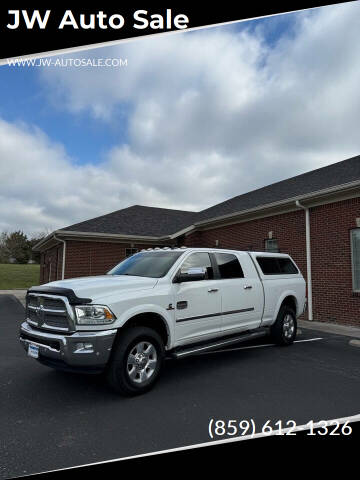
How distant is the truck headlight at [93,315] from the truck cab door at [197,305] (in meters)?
1.16

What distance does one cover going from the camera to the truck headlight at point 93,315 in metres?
4.27

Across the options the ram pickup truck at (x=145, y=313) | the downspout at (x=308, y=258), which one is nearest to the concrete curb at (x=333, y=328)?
the downspout at (x=308, y=258)

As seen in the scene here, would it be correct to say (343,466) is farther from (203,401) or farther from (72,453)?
(72,453)

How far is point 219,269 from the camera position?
6156 mm

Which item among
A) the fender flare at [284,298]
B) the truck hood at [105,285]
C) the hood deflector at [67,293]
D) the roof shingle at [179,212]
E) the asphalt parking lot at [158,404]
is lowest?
the asphalt parking lot at [158,404]

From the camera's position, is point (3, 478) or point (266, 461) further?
point (266, 461)

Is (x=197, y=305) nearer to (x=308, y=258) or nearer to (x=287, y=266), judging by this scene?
(x=287, y=266)

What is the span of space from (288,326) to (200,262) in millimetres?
2998

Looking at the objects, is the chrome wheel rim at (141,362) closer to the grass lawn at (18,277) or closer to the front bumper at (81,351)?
the front bumper at (81,351)

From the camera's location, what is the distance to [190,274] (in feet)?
16.6

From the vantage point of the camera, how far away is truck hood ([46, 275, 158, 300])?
14.5ft

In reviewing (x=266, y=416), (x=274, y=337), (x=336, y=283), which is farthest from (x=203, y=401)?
(x=336, y=283)

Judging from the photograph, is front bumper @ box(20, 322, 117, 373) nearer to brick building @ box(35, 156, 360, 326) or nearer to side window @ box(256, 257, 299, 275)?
side window @ box(256, 257, 299, 275)

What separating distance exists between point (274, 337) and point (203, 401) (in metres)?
3.42
